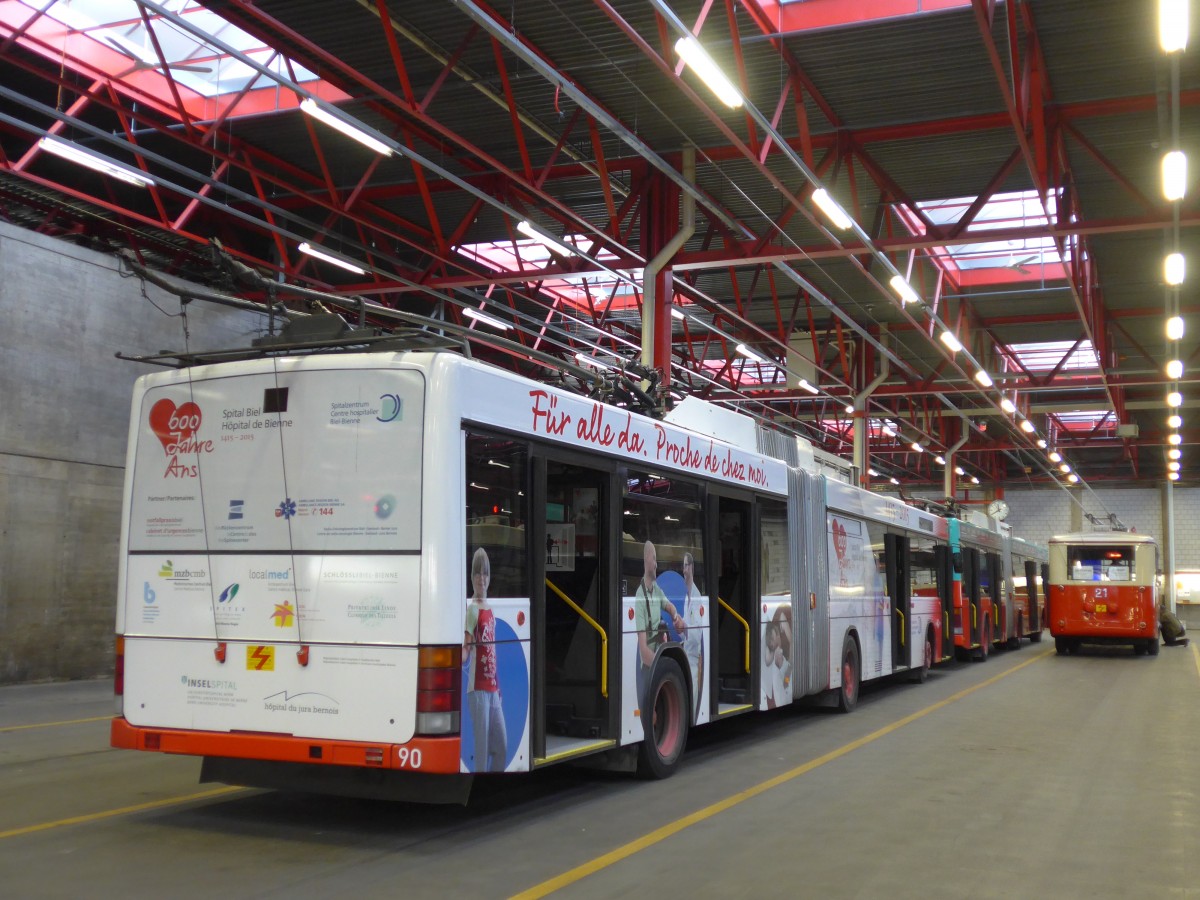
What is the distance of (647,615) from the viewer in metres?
9.29

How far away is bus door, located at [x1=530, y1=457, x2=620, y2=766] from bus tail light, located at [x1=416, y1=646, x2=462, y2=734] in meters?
1.87

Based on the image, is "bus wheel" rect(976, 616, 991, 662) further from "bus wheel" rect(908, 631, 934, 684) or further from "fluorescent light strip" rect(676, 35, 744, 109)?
"fluorescent light strip" rect(676, 35, 744, 109)

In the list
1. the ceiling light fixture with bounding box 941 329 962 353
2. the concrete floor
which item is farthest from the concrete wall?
the ceiling light fixture with bounding box 941 329 962 353

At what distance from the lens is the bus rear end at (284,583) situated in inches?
263

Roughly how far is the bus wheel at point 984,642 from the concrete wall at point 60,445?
17.2 meters

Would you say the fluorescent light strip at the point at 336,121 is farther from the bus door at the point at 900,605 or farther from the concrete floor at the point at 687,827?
the bus door at the point at 900,605

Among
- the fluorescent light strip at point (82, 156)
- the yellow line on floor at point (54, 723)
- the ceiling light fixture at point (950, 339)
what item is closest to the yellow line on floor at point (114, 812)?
the yellow line on floor at point (54, 723)

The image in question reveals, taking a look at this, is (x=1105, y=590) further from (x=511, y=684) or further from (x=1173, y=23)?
(x=511, y=684)

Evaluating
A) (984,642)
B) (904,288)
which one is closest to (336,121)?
(904,288)

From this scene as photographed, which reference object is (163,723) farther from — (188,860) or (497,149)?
(497,149)

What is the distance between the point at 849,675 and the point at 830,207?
20.3 feet

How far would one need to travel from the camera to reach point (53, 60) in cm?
1569

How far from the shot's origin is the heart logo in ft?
24.9

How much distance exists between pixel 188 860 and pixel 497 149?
14053 millimetres
